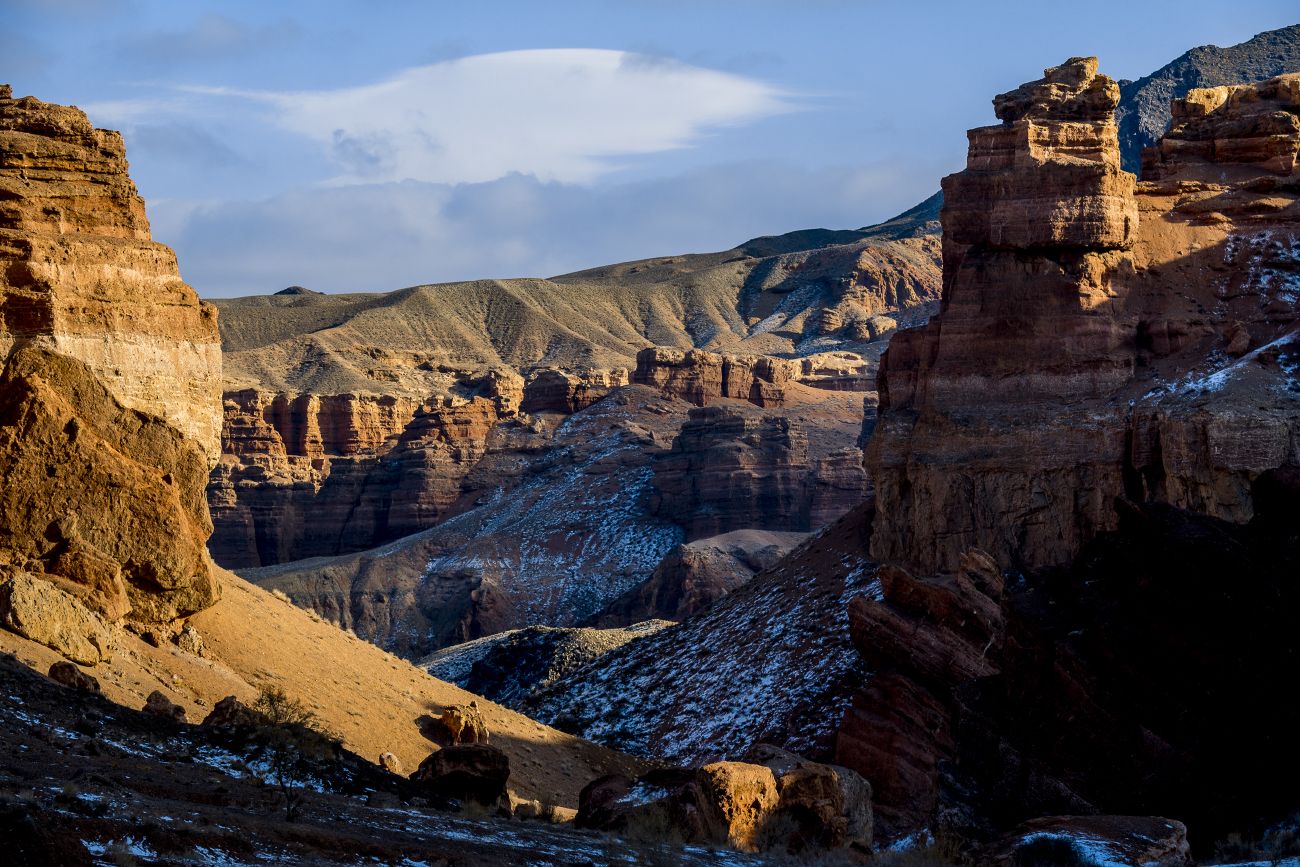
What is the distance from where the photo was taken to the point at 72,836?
1698cm

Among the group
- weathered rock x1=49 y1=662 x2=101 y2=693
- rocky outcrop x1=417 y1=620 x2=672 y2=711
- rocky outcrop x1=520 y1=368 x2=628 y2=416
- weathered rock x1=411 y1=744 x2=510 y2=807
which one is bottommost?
rocky outcrop x1=417 y1=620 x2=672 y2=711

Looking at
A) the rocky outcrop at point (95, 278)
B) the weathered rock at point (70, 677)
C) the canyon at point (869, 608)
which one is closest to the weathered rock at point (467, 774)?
the canyon at point (869, 608)

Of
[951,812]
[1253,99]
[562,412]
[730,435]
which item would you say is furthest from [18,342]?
[562,412]

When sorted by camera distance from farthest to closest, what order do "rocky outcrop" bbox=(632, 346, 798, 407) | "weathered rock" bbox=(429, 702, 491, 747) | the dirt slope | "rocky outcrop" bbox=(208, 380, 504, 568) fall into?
1. "rocky outcrop" bbox=(632, 346, 798, 407)
2. "rocky outcrop" bbox=(208, 380, 504, 568)
3. "weathered rock" bbox=(429, 702, 491, 747)
4. the dirt slope

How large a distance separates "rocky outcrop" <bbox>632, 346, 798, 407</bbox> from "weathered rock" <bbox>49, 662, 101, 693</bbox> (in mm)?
103275

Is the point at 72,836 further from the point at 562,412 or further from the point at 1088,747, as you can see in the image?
the point at 562,412

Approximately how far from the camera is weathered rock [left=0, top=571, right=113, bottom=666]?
99.4ft

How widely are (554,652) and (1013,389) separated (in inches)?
1062

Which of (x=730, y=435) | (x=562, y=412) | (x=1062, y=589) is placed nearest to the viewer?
(x=1062, y=589)

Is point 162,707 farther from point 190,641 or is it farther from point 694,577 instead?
point 694,577

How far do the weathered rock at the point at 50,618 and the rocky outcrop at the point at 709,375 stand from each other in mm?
100704

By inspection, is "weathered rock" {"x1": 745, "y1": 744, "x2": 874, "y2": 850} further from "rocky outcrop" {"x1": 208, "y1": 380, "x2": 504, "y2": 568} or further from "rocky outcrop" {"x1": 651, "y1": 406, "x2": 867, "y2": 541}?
"rocky outcrop" {"x1": 208, "y1": 380, "x2": 504, "y2": 568}

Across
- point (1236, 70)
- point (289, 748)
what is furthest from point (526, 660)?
point (1236, 70)

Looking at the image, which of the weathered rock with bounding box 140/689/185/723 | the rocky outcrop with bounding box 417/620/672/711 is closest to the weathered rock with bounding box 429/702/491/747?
the weathered rock with bounding box 140/689/185/723
